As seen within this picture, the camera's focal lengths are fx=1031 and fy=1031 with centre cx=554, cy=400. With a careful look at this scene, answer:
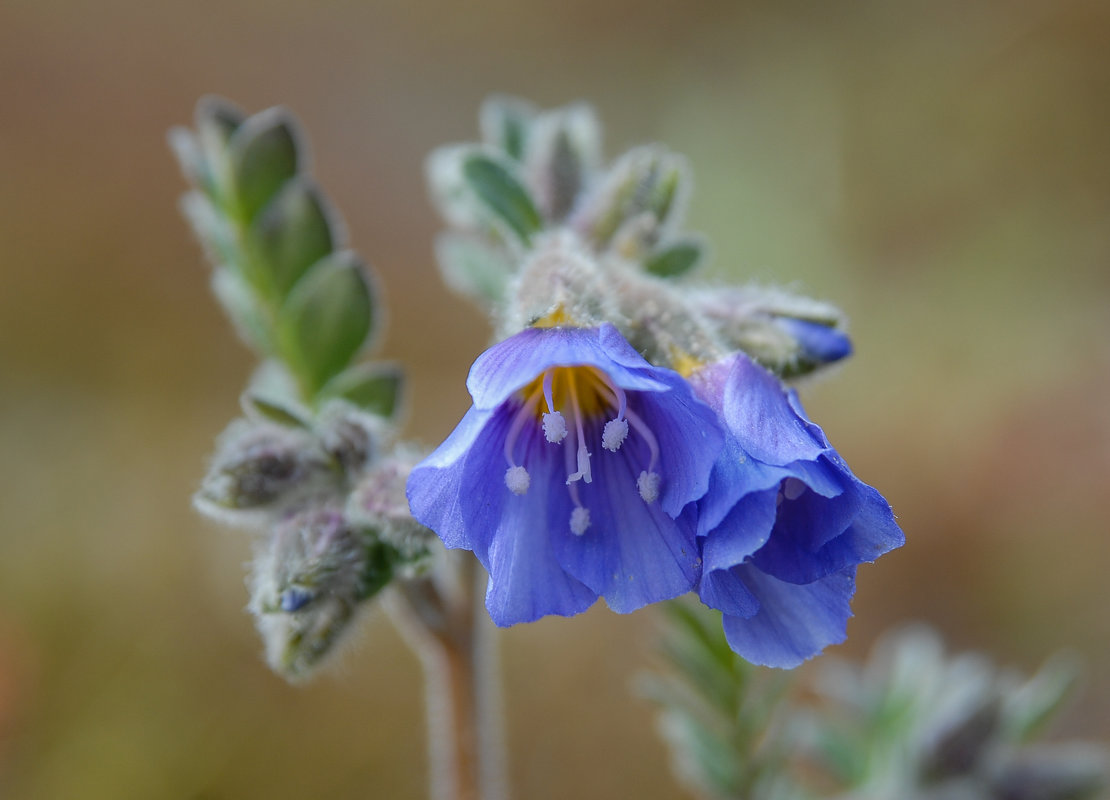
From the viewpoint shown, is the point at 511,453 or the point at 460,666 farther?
the point at 460,666

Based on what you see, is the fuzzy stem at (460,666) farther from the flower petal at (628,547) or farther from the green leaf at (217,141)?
the green leaf at (217,141)

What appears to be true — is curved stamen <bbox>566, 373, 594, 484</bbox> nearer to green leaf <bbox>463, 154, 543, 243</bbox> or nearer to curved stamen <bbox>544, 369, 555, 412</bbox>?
curved stamen <bbox>544, 369, 555, 412</bbox>

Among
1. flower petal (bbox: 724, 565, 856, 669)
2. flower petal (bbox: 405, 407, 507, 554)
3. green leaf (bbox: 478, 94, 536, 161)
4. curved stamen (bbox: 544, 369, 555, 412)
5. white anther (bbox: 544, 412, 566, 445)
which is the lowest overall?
flower petal (bbox: 724, 565, 856, 669)

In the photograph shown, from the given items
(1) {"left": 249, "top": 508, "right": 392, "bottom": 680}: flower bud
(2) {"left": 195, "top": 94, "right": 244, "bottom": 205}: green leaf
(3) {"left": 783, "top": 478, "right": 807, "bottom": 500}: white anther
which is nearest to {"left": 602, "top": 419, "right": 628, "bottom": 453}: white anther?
(3) {"left": 783, "top": 478, "right": 807, "bottom": 500}: white anther

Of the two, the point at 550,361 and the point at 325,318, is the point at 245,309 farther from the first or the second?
the point at 550,361

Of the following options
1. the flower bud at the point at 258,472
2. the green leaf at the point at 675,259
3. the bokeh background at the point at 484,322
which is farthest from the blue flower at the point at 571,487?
the bokeh background at the point at 484,322

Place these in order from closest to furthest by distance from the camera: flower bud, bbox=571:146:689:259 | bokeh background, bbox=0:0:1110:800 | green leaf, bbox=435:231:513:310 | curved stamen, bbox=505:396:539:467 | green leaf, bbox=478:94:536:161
→ curved stamen, bbox=505:396:539:467 → flower bud, bbox=571:146:689:259 → green leaf, bbox=435:231:513:310 → green leaf, bbox=478:94:536:161 → bokeh background, bbox=0:0:1110:800

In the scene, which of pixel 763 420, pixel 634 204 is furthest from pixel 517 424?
pixel 634 204
